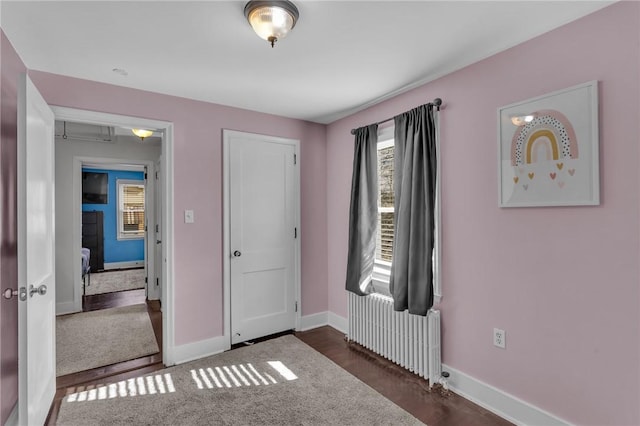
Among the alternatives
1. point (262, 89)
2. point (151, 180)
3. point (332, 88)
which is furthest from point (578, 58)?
point (151, 180)

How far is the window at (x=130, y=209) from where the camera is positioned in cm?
748

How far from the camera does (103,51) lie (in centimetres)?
217

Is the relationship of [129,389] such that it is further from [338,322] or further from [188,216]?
[338,322]

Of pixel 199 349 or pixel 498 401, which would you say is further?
pixel 199 349

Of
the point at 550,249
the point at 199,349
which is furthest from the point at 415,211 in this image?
the point at 199,349

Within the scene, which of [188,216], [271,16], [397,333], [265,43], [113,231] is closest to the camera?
[271,16]

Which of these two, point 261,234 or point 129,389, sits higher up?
point 261,234

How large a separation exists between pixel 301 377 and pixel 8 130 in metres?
2.59

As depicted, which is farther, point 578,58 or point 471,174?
point 471,174

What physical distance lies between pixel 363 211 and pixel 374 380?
4.84ft

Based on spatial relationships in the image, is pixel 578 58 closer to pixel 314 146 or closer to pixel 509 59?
pixel 509 59

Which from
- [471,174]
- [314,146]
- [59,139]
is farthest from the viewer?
[59,139]

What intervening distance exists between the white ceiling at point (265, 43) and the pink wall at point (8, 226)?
9.7 inches

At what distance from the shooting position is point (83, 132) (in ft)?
14.2
